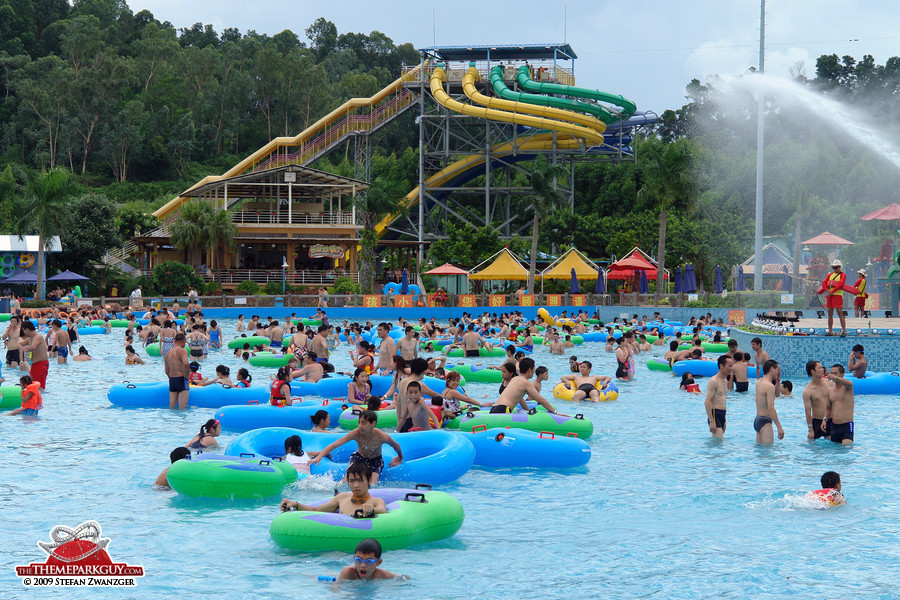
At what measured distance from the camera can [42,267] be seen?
37.0 m

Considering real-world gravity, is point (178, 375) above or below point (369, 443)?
above

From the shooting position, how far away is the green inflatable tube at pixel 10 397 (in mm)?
14008

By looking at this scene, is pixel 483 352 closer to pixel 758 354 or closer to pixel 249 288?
pixel 758 354

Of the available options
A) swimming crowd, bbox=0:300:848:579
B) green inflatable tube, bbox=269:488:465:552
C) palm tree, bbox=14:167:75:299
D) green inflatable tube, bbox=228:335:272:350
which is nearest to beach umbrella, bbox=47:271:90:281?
palm tree, bbox=14:167:75:299

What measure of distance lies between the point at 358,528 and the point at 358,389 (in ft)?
20.9

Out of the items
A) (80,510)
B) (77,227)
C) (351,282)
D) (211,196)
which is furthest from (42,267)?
(80,510)

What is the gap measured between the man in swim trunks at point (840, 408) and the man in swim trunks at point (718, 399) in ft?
4.20

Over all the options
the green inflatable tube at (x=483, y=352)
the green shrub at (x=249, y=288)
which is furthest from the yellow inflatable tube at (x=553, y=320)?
the green shrub at (x=249, y=288)

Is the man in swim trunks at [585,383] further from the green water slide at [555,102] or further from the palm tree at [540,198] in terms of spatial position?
the green water slide at [555,102]

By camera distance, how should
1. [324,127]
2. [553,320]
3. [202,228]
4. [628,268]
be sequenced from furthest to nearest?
[324,127] < [202,228] < [628,268] < [553,320]

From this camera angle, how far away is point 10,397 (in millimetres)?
14039

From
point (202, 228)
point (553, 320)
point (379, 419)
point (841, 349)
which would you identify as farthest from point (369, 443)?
point (202, 228)

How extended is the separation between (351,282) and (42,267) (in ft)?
41.9

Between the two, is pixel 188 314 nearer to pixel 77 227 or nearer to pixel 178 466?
pixel 77 227
